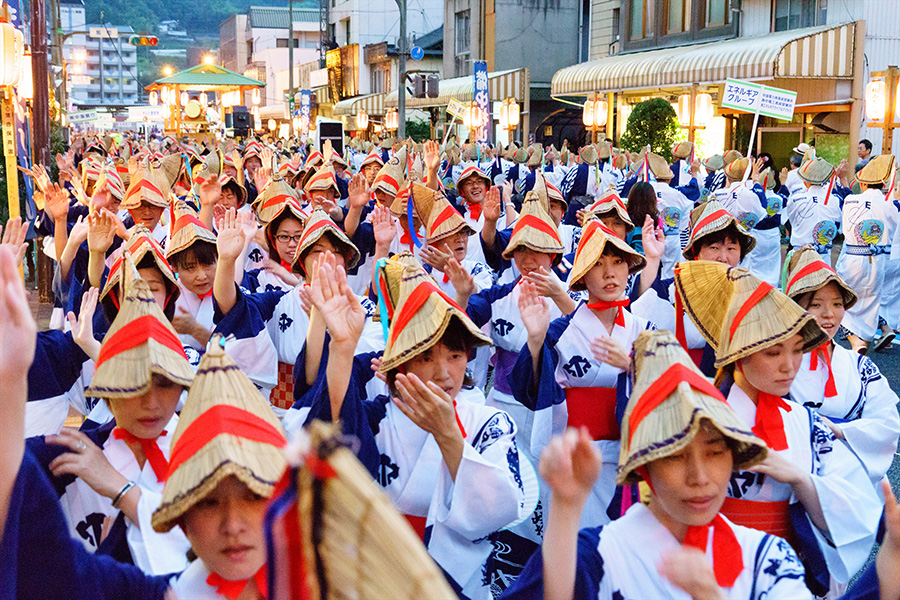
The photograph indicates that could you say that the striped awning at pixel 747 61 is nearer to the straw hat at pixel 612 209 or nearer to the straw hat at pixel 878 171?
the straw hat at pixel 878 171

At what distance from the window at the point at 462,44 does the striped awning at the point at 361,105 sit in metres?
3.91

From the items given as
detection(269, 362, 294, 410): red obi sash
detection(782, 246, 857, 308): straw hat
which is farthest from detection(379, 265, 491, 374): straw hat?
detection(269, 362, 294, 410): red obi sash

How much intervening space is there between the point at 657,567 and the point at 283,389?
3.17 metres

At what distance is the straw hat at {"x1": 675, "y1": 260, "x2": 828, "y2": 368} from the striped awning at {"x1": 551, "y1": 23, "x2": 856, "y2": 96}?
53.2ft

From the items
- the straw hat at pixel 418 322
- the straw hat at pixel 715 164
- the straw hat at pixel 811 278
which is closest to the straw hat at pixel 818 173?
the straw hat at pixel 715 164

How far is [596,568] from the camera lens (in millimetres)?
2195

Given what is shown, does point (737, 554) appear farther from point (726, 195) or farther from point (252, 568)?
point (726, 195)

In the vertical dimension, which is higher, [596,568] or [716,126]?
[716,126]

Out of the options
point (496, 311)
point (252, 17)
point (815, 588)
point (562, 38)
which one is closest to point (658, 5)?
point (562, 38)

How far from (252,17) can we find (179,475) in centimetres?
7866

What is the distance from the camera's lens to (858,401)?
3672 mm

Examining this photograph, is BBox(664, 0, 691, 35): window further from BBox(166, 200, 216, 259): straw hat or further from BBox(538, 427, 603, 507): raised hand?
BBox(538, 427, 603, 507): raised hand

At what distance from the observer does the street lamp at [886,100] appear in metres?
12.2

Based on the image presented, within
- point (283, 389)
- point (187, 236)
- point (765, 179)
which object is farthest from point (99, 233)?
point (765, 179)
